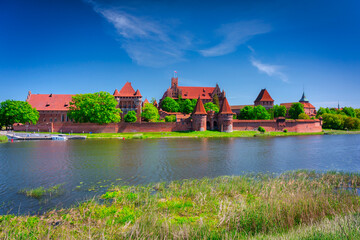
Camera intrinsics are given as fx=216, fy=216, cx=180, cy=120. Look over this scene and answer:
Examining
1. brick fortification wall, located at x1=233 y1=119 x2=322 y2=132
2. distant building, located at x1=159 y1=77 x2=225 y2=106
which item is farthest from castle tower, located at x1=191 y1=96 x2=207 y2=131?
distant building, located at x1=159 y1=77 x2=225 y2=106

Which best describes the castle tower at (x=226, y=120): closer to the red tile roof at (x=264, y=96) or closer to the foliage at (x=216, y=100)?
the foliage at (x=216, y=100)

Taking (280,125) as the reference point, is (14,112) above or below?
above

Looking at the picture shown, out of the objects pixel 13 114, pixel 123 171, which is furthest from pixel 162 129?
pixel 123 171

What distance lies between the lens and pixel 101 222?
7434 millimetres

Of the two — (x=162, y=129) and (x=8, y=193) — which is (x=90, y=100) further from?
(x=8, y=193)

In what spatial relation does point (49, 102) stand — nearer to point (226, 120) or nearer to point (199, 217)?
point (226, 120)

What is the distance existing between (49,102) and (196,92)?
53.0 metres

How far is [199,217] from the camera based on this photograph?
26.1ft

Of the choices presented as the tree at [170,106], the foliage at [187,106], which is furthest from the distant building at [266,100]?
the tree at [170,106]

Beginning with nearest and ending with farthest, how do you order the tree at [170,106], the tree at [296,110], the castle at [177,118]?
the castle at [177,118] < the tree at [170,106] < the tree at [296,110]

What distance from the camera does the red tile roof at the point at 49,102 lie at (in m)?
66.8

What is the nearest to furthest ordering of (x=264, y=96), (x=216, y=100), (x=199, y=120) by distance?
(x=199, y=120), (x=264, y=96), (x=216, y=100)

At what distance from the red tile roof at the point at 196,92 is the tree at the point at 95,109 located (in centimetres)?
3841

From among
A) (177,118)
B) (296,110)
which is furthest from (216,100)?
(296,110)
